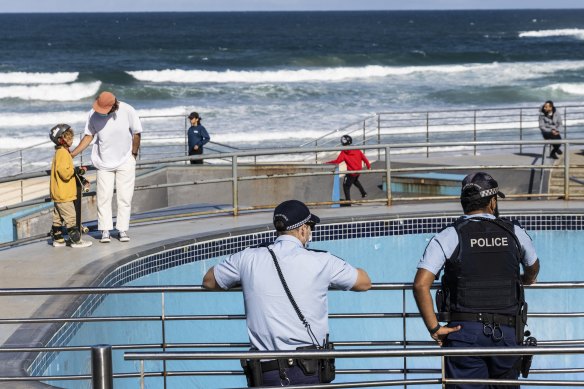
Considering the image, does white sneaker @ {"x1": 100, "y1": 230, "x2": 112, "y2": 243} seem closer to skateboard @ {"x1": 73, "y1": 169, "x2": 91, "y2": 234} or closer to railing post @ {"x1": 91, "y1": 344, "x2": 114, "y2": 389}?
skateboard @ {"x1": 73, "y1": 169, "x2": 91, "y2": 234}

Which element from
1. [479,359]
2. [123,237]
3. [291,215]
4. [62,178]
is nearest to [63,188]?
[62,178]

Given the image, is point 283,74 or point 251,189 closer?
point 251,189

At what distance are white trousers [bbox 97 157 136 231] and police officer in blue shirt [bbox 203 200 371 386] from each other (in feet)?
15.2

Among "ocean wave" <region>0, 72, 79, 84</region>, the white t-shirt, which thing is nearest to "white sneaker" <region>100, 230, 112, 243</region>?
the white t-shirt

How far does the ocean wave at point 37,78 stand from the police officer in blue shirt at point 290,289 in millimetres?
46921

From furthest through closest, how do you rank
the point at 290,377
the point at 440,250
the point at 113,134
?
the point at 113,134, the point at 440,250, the point at 290,377

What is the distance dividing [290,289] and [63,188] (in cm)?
476

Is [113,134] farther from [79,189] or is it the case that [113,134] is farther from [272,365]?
[272,365]

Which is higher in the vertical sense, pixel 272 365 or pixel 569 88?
pixel 569 88

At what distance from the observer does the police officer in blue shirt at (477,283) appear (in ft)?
15.5

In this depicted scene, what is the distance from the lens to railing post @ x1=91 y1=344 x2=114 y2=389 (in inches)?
164

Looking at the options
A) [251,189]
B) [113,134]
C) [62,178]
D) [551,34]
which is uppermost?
[551,34]

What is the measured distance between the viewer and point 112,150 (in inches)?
360

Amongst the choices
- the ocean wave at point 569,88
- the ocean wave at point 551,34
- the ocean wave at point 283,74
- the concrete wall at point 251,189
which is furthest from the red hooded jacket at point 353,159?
the ocean wave at point 551,34
